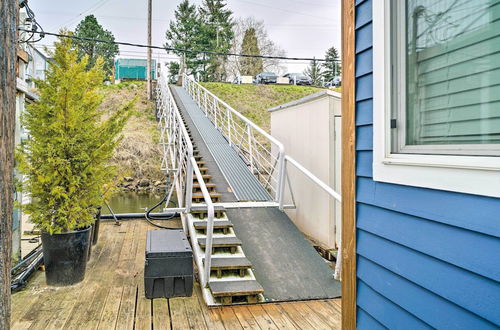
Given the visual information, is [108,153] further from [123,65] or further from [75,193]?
[123,65]

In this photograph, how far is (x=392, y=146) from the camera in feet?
4.84

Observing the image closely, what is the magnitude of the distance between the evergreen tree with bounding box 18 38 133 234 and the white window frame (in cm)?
283

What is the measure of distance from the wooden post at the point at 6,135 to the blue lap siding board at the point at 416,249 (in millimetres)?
1556

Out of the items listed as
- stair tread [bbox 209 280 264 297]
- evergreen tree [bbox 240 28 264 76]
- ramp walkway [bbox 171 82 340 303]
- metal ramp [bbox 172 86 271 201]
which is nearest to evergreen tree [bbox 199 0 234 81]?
evergreen tree [bbox 240 28 264 76]

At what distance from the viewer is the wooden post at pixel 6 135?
1.50 metres

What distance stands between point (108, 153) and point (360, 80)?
2860mm

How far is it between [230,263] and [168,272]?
530mm

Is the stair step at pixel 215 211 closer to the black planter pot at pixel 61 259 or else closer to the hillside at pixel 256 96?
the black planter pot at pixel 61 259

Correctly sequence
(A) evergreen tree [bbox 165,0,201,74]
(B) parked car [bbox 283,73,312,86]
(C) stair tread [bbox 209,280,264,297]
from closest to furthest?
(C) stair tread [bbox 209,280,264,297] < (B) parked car [bbox 283,73,312,86] < (A) evergreen tree [bbox 165,0,201,74]

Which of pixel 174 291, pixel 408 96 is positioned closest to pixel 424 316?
pixel 408 96

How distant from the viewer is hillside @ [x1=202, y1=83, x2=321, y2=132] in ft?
56.8

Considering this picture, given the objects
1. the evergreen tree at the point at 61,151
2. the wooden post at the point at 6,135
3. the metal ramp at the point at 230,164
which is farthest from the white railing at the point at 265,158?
the wooden post at the point at 6,135

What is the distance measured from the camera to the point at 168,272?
2955 millimetres

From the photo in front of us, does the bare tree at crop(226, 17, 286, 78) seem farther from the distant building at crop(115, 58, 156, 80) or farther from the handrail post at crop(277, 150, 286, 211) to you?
the handrail post at crop(277, 150, 286, 211)
